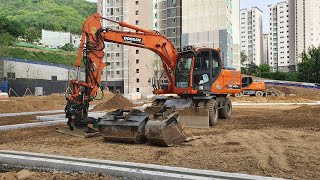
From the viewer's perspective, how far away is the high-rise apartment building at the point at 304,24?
3569 inches

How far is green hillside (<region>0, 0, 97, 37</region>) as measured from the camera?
10084cm

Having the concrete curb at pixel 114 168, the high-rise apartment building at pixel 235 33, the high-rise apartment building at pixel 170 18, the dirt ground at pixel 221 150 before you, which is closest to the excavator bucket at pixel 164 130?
the dirt ground at pixel 221 150

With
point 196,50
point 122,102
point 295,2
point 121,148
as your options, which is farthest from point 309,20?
point 121,148

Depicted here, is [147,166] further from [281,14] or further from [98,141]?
[281,14]

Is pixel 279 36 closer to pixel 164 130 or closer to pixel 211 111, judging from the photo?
pixel 211 111

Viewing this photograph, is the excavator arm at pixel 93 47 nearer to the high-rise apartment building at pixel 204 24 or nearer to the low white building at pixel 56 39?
the high-rise apartment building at pixel 204 24

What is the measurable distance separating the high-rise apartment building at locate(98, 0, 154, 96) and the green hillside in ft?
119

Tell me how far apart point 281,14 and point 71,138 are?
113 meters

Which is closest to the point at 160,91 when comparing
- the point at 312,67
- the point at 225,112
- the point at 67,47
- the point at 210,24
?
the point at 225,112

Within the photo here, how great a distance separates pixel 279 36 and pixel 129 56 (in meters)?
63.9

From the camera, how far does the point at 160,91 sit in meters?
13.0

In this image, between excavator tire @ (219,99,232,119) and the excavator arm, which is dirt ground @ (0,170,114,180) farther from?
excavator tire @ (219,99,232,119)

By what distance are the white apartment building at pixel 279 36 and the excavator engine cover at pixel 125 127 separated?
103812 millimetres

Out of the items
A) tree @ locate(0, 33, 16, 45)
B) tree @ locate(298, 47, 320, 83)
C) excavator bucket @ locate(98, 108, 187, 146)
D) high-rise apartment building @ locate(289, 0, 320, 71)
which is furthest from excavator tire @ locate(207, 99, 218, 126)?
high-rise apartment building @ locate(289, 0, 320, 71)
